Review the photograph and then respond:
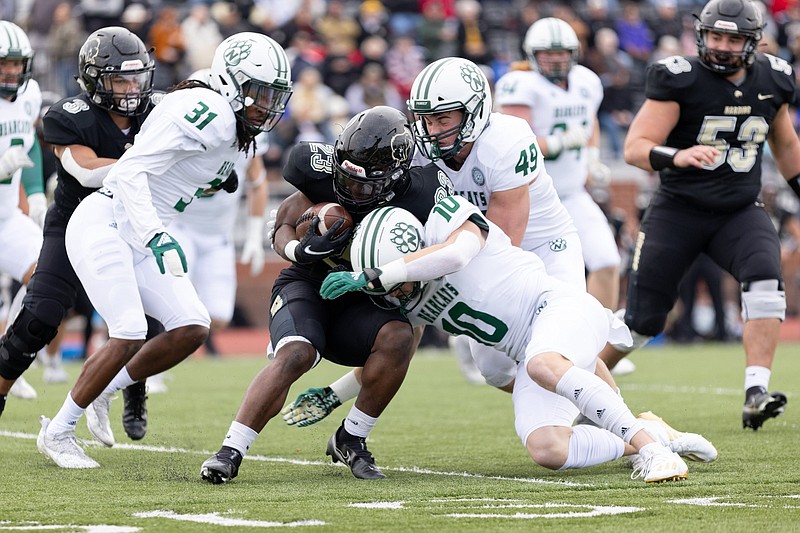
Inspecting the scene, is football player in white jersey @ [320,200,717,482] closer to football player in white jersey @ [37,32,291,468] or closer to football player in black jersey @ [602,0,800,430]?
football player in white jersey @ [37,32,291,468]

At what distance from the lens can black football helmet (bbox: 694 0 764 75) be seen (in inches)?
244

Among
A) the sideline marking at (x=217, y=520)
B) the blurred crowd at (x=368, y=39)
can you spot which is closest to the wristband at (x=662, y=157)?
the sideline marking at (x=217, y=520)

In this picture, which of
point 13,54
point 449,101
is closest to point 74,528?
point 449,101

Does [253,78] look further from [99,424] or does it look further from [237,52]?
[99,424]

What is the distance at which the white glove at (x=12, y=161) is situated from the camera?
282 inches

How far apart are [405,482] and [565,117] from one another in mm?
4419

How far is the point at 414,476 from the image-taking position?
4930 mm

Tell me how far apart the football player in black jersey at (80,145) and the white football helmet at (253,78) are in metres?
0.51

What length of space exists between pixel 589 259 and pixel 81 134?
391cm

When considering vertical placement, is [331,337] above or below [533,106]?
below

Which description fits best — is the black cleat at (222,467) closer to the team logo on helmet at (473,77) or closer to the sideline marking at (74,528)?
the sideline marking at (74,528)

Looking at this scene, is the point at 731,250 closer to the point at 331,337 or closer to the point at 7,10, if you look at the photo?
the point at 331,337

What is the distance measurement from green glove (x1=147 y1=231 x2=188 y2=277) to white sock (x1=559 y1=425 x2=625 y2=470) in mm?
1587

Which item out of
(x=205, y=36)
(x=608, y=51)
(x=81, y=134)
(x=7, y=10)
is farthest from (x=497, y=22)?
(x=81, y=134)
